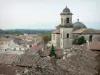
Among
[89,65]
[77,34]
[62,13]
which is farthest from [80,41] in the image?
[89,65]

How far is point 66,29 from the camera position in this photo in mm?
41625

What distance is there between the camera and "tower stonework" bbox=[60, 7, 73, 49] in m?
40.8

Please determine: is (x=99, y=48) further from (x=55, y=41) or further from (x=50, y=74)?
(x=55, y=41)

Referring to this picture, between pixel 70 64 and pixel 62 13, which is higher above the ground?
pixel 62 13

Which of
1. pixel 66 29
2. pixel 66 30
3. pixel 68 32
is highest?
pixel 66 29

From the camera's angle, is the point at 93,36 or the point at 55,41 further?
the point at 55,41

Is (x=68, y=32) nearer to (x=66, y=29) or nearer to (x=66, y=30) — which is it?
(x=66, y=30)

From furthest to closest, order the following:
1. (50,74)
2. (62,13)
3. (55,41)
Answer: (55,41), (62,13), (50,74)

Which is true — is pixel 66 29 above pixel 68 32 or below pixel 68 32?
above

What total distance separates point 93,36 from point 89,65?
22.8m

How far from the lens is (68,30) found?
4162 centimetres

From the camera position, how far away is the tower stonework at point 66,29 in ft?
134

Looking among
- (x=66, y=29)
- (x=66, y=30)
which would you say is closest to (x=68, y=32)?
(x=66, y=30)

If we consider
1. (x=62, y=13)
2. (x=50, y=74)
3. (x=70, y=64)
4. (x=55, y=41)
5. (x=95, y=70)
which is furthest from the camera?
(x=55, y=41)
